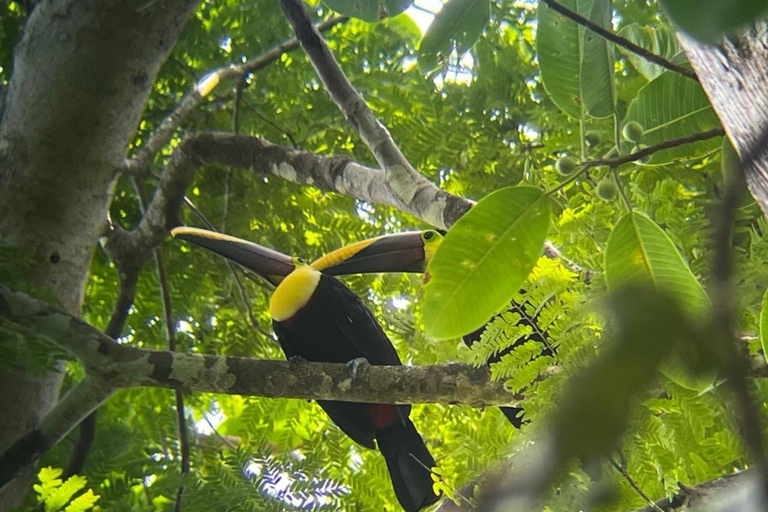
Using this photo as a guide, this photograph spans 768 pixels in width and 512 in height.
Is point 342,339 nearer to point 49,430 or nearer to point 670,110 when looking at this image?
point 49,430

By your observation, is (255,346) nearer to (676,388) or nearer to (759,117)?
(676,388)

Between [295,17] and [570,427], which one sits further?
[295,17]

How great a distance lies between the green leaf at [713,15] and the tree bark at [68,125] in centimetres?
176

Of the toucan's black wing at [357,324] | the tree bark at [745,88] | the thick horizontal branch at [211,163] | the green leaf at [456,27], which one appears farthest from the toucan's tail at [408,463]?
the tree bark at [745,88]

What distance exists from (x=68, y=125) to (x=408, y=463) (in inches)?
46.7

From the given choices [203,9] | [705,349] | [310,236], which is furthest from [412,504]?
[705,349]

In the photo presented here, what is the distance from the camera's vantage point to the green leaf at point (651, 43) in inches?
61.2

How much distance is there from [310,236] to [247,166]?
0.41m

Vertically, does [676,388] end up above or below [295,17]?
below

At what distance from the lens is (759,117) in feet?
1.97

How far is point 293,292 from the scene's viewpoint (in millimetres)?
2463

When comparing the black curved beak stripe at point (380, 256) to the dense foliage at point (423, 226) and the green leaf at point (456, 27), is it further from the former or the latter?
the green leaf at point (456, 27)

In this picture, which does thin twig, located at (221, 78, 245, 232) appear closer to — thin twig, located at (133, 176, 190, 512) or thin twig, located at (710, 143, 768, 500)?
thin twig, located at (133, 176, 190, 512)

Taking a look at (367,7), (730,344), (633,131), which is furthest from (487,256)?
(730,344)
